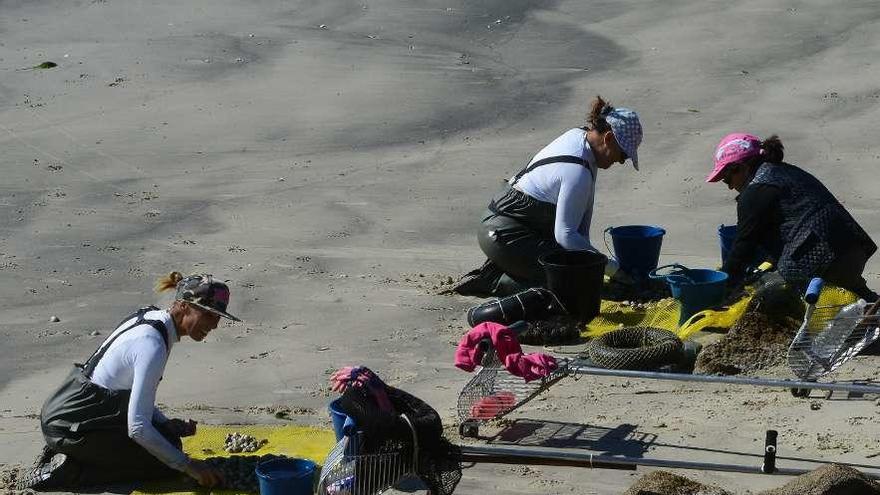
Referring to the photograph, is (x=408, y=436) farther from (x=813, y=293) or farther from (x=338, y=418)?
(x=813, y=293)

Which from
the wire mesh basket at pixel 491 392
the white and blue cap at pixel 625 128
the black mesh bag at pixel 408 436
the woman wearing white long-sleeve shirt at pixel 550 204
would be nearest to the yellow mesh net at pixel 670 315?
the woman wearing white long-sleeve shirt at pixel 550 204

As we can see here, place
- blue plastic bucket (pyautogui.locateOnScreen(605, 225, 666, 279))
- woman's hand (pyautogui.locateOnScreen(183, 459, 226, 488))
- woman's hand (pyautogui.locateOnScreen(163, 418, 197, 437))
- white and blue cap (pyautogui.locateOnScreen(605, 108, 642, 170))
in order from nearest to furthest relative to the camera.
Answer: woman's hand (pyautogui.locateOnScreen(183, 459, 226, 488))
woman's hand (pyautogui.locateOnScreen(163, 418, 197, 437))
white and blue cap (pyautogui.locateOnScreen(605, 108, 642, 170))
blue plastic bucket (pyautogui.locateOnScreen(605, 225, 666, 279))

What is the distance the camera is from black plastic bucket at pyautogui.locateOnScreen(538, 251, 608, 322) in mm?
9125

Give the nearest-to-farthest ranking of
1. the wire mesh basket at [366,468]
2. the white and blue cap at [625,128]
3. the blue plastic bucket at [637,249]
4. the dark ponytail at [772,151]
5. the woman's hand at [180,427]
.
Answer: the wire mesh basket at [366,468]
the woman's hand at [180,427]
the dark ponytail at [772,151]
the white and blue cap at [625,128]
the blue plastic bucket at [637,249]

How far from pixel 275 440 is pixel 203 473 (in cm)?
95

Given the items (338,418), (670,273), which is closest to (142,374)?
(338,418)

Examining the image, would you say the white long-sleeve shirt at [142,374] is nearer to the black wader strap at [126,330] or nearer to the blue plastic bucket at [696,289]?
the black wader strap at [126,330]

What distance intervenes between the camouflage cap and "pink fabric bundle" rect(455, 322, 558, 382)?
4.83 feet

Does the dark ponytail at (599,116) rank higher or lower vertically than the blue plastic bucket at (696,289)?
higher

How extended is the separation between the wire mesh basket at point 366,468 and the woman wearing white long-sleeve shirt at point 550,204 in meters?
3.23

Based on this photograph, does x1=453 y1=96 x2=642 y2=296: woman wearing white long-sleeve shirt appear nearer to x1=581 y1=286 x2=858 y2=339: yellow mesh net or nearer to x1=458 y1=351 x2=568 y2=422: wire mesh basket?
x1=581 y1=286 x2=858 y2=339: yellow mesh net

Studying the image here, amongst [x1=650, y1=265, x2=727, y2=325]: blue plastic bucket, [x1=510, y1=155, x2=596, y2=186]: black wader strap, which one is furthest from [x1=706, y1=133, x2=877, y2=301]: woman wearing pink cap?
[x1=510, y1=155, x2=596, y2=186]: black wader strap

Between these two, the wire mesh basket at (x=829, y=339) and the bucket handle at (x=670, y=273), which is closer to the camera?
the wire mesh basket at (x=829, y=339)

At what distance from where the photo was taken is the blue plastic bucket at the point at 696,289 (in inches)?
353
